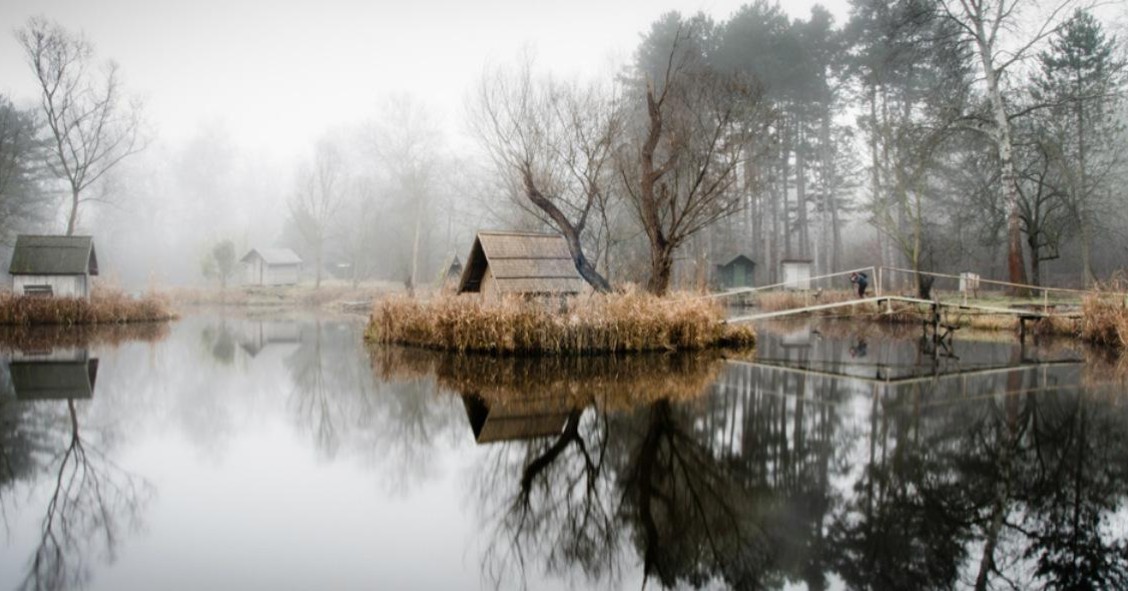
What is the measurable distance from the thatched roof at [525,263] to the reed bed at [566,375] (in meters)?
2.20

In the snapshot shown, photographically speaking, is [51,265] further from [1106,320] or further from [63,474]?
[1106,320]

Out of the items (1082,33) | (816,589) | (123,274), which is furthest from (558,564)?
(123,274)

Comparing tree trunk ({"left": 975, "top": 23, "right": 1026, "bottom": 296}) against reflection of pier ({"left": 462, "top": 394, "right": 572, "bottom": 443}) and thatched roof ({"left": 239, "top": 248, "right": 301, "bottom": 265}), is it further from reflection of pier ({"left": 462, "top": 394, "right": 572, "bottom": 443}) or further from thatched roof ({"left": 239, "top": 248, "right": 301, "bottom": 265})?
thatched roof ({"left": 239, "top": 248, "right": 301, "bottom": 265})

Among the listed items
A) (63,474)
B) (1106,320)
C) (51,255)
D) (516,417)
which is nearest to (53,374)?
(63,474)

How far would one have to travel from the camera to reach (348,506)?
18.1 feet

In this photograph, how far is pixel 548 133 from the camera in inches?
883

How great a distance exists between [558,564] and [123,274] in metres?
61.5

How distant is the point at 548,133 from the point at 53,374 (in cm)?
1450

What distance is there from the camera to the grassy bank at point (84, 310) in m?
21.4

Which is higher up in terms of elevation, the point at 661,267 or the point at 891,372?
the point at 661,267

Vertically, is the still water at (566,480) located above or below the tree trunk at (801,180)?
below

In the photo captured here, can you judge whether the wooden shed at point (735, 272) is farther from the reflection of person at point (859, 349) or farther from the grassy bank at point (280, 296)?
the reflection of person at point (859, 349)

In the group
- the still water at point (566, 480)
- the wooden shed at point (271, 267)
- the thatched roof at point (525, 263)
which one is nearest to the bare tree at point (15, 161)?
the wooden shed at point (271, 267)

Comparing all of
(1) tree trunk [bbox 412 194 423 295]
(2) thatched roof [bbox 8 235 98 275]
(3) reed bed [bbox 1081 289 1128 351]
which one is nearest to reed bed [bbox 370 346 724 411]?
(3) reed bed [bbox 1081 289 1128 351]
